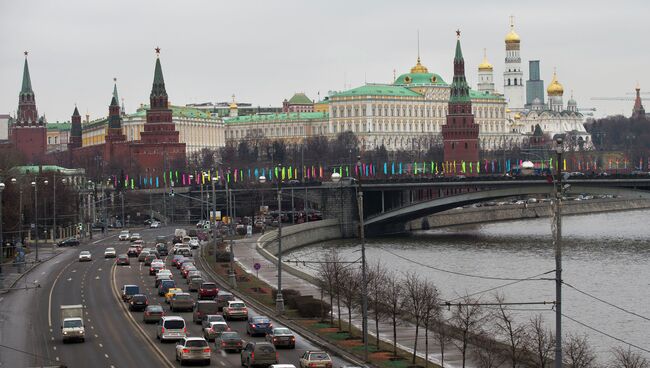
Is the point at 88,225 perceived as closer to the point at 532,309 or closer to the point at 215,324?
the point at 532,309

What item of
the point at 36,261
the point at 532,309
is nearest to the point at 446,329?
the point at 532,309

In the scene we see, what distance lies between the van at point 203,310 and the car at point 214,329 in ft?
14.9

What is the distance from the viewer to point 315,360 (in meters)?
44.9

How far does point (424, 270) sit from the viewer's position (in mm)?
89625

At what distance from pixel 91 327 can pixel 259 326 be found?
7.22 meters

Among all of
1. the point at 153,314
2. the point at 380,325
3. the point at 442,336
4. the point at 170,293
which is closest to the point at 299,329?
the point at 380,325

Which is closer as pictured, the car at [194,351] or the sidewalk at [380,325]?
the car at [194,351]

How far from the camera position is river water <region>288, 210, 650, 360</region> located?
66062 millimetres

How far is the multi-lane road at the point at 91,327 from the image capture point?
1911 inches

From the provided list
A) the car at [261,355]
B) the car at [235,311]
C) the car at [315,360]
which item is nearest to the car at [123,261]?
the car at [235,311]

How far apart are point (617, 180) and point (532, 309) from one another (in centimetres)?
5543

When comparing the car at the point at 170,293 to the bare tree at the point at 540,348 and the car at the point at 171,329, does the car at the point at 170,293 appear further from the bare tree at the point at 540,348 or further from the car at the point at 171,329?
the bare tree at the point at 540,348

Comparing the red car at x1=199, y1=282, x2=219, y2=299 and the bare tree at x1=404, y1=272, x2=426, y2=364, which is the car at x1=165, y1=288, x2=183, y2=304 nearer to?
the red car at x1=199, y1=282, x2=219, y2=299

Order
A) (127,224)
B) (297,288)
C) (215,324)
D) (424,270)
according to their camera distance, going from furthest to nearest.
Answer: (127,224) < (424,270) < (297,288) < (215,324)
